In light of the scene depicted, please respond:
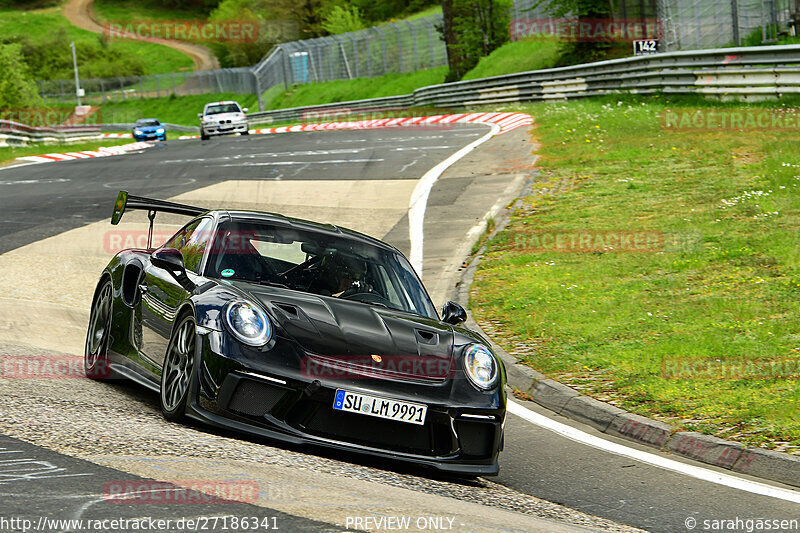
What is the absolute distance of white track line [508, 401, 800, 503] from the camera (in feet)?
19.5

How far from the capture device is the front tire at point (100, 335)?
740 centimetres

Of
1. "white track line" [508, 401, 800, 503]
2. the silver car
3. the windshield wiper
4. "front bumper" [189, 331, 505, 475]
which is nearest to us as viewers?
"front bumper" [189, 331, 505, 475]

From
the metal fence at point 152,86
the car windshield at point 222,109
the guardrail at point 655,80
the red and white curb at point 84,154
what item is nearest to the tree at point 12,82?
the metal fence at point 152,86

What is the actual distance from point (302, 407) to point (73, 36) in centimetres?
12710

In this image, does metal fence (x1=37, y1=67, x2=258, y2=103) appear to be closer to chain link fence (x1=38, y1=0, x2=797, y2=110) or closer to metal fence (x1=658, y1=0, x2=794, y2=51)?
chain link fence (x1=38, y1=0, x2=797, y2=110)

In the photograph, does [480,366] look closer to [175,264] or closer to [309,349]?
[309,349]

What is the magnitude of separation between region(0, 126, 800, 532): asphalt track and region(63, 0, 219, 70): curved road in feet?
280

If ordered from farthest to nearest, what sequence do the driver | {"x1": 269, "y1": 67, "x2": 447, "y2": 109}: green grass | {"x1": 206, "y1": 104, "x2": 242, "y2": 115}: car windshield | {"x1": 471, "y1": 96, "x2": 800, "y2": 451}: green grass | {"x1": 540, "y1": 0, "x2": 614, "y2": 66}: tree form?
{"x1": 269, "y1": 67, "x2": 447, "y2": 109}: green grass < {"x1": 206, "y1": 104, "x2": 242, "y2": 115}: car windshield < {"x1": 540, "y1": 0, "x2": 614, "y2": 66}: tree < {"x1": 471, "y1": 96, "x2": 800, "y2": 451}: green grass < the driver

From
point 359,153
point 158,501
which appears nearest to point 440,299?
point 158,501

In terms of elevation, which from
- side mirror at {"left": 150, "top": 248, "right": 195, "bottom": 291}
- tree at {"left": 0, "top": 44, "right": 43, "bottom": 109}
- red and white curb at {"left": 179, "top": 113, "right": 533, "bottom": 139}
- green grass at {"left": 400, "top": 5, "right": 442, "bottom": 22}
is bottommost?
red and white curb at {"left": 179, "top": 113, "right": 533, "bottom": 139}

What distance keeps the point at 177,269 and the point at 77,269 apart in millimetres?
6779

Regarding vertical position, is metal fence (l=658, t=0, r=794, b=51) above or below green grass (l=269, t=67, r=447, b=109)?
above

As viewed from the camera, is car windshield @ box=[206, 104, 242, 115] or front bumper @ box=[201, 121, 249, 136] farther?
car windshield @ box=[206, 104, 242, 115]

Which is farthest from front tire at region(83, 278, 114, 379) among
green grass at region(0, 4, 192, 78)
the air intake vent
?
green grass at region(0, 4, 192, 78)
